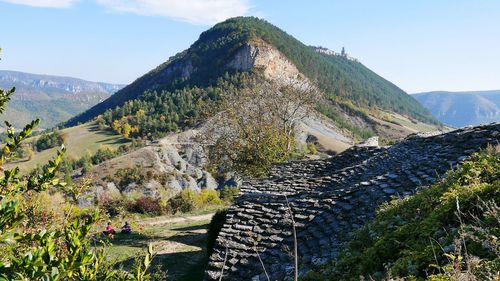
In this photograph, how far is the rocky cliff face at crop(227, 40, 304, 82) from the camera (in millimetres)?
146300

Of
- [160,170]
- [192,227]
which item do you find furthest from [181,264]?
[160,170]

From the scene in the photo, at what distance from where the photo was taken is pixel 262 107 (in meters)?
29.7

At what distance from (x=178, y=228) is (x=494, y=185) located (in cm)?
2667

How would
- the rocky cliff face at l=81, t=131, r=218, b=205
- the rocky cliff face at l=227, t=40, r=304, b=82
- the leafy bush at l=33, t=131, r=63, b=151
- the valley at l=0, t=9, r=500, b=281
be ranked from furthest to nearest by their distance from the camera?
the rocky cliff face at l=227, t=40, r=304, b=82 < the leafy bush at l=33, t=131, r=63, b=151 < the rocky cliff face at l=81, t=131, r=218, b=205 < the valley at l=0, t=9, r=500, b=281

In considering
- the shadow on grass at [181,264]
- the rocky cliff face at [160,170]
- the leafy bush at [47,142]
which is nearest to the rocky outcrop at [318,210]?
the shadow on grass at [181,264]

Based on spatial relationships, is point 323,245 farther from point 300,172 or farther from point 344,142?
point 344,142

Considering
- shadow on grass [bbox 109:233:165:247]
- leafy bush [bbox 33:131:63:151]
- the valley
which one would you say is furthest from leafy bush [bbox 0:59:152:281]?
leafy bush [bbox 33:131:63:151]

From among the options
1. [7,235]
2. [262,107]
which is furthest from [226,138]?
[7,235]

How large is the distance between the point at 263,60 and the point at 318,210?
14405cm

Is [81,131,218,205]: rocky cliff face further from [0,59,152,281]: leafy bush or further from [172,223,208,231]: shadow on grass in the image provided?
[0,59,152,281]: leafy bush

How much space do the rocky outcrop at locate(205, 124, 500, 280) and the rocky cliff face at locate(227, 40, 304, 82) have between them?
431ft

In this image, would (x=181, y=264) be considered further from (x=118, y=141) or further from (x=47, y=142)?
(x=47, y=142)

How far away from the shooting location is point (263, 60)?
491 feet

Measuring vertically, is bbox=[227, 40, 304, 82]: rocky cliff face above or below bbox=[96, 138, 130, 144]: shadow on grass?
above
